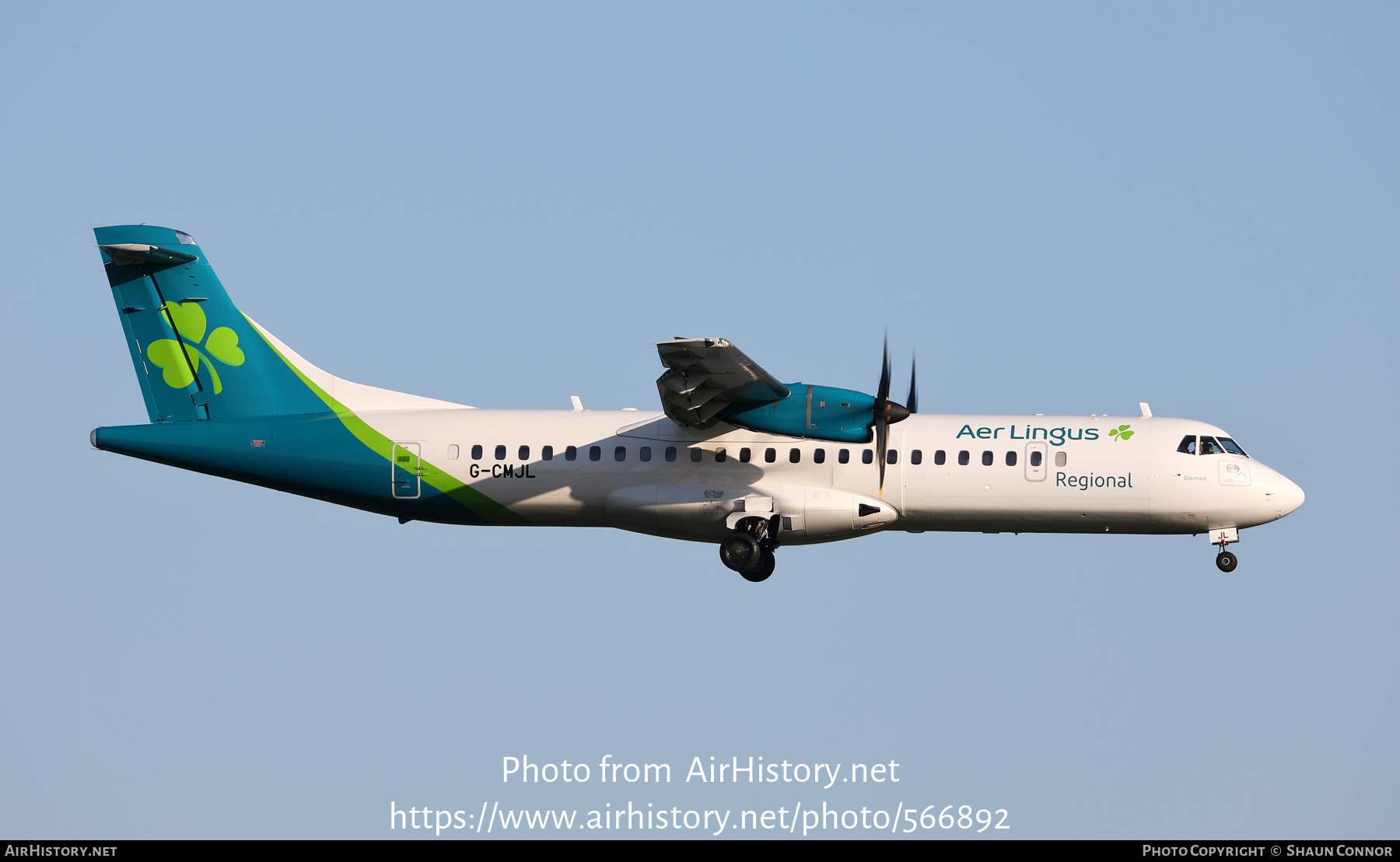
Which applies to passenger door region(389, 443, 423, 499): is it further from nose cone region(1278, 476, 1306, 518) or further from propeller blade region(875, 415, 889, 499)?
nose cone region(1278, 476, 1306, 518)

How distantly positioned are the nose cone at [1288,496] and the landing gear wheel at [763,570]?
29.9ft

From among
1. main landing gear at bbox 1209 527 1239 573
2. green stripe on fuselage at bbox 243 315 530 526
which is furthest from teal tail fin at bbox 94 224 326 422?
main landing gear at bbox 1209 527 1239 573

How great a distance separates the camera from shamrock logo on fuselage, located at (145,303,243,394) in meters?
23.9

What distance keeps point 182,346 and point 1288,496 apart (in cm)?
2066

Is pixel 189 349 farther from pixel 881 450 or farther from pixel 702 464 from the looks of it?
pixel 881 450

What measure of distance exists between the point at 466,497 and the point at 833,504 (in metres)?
6.70

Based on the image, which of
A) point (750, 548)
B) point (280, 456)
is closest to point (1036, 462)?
point (750, 548)

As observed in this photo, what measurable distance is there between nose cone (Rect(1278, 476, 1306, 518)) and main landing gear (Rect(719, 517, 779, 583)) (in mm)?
9061

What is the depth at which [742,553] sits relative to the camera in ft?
72.3

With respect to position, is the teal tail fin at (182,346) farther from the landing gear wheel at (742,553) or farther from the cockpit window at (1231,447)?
the cockpit window at (1231,447)

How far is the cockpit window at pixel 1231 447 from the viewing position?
896 inches

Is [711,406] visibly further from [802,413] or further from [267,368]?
[267,368]

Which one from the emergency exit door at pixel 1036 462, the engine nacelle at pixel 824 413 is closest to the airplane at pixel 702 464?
the emergency exit door at pixel 1036 462

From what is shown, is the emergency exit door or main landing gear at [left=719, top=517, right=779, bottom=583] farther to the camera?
the emergency exit door
